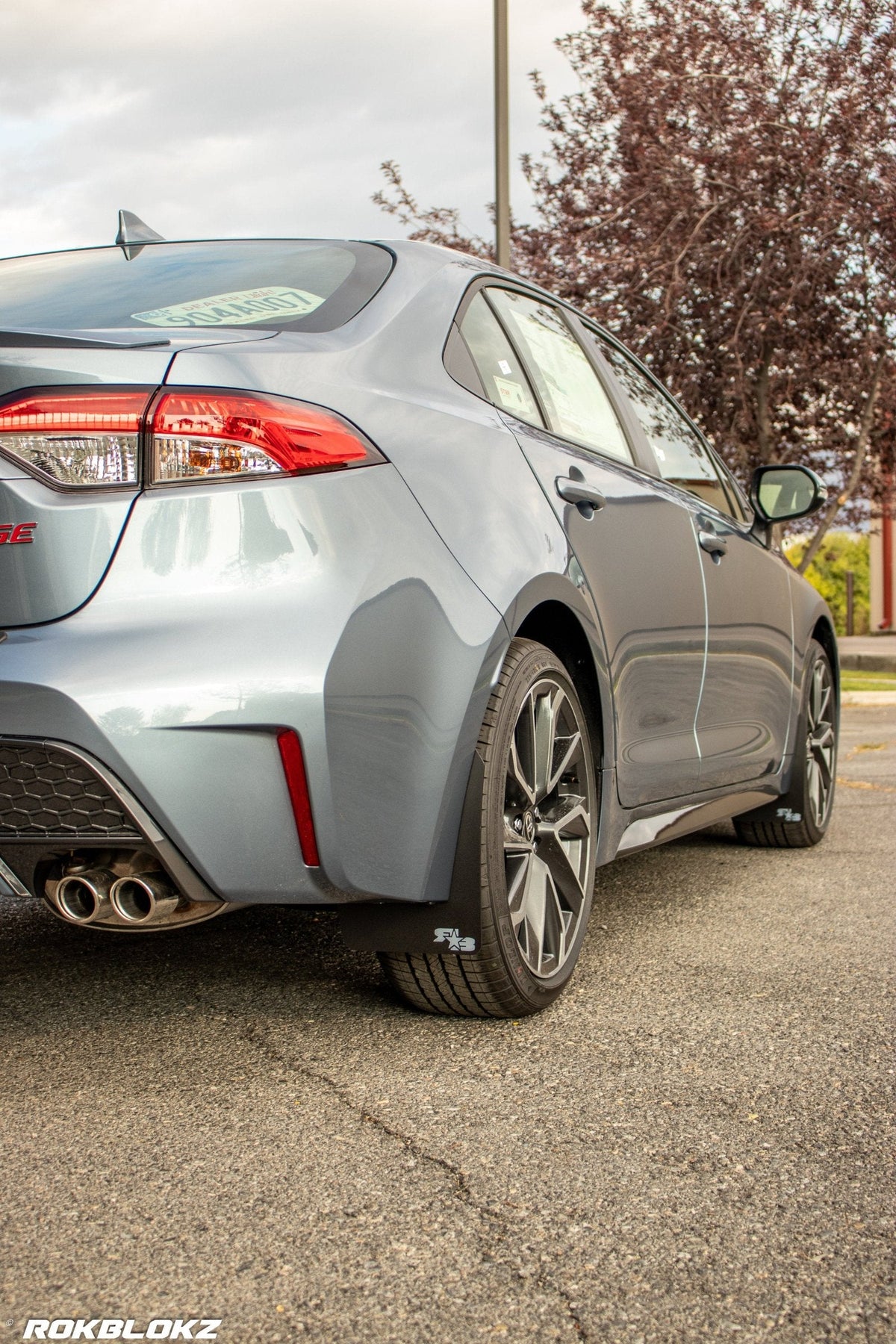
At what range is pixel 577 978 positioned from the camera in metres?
3.41

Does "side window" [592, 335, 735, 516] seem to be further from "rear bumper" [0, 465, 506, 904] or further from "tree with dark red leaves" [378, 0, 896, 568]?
"tree with dark red leaves" [378, 0, 896, 568]

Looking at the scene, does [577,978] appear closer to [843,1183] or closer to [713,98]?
[843,1183]

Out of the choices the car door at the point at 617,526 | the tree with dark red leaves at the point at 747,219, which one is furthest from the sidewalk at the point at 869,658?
the car door at the point at 617,526

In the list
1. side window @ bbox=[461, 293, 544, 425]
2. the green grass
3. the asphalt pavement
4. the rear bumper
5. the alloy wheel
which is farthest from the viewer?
the green grass

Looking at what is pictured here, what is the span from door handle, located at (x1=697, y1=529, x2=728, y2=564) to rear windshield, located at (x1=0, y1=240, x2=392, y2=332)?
1401 mm

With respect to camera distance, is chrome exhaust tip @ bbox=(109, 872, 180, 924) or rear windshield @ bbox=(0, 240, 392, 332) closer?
chrome exhaust tip @ bbox=(109, 872, 180, 924)

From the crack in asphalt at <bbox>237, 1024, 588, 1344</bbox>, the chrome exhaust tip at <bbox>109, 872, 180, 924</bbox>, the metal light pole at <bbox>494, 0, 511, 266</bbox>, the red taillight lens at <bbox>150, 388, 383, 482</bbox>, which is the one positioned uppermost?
the metal light pole at <bbox>494, 0, 511, 266</bbox>

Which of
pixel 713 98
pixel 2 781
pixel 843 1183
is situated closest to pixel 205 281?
pixel 2 781

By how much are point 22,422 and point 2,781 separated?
0.59m

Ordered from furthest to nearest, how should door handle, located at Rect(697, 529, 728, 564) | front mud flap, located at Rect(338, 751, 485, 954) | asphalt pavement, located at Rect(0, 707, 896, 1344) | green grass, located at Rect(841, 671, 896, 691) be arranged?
green grass, located at Rect(841, 671, 896, 691) → door handle, located at Rect(697, 529, 728, 564) → front mud flap, located at Rect(338, 751, 485, 954) → asphalt pavement, located at Rect(0, 707, 896, 1344)

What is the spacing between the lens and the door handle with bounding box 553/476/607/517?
325 centimetres

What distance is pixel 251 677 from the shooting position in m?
2.41

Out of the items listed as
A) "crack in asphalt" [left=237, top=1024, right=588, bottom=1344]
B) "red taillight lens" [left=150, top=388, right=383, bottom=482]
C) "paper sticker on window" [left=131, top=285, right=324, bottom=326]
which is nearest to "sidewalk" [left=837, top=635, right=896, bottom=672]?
"paper sticker on window" [left=131, top=285, right=324, bottom=326]

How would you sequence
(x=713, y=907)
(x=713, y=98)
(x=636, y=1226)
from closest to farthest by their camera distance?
1. (x=636, y=1226)
2. (x=713, y=907)
3. (x=713, y=98)
